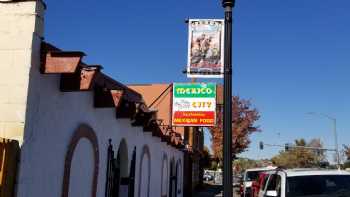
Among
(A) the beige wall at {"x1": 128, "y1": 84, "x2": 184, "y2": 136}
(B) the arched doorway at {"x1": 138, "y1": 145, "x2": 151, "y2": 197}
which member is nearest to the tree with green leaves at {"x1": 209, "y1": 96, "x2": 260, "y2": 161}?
(A) the beige wall at {"x1": 128, "y1": 84, "x2": 184, "y2": 136}

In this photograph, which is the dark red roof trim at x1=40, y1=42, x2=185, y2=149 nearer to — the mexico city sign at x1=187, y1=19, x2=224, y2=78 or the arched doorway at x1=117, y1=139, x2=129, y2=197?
the arched doorway at x1=117, y1=139, x2=129, y2=197

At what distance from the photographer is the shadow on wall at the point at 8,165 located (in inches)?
257

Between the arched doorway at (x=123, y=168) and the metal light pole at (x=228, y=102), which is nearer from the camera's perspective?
the metal light pole at (x=228, y=102)

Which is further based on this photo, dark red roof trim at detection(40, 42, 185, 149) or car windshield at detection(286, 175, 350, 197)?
car windshield at detection(286, 175, 350, 197)

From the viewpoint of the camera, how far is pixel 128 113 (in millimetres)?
12289

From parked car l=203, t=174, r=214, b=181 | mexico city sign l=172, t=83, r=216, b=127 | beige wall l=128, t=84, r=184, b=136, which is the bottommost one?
parked car l=203, t=174, r=214, b=181

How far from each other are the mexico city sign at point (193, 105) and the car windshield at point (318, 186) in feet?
28.0

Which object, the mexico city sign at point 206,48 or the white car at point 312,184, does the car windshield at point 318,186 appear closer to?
the white car at point 312,184

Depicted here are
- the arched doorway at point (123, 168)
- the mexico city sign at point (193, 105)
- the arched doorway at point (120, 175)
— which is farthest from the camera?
the mexico city sign at point (193, 105)

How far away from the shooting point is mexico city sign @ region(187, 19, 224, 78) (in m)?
8.01

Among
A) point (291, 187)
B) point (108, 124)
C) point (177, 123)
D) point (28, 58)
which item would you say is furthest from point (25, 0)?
point (177, 123)

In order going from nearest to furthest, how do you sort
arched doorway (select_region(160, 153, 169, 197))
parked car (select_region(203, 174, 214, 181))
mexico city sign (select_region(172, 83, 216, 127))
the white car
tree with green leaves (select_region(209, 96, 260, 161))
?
1. the white car
2. mexico city sign (select_region(172, 83, 216, 127))
3. arched doorway (select_region(160, 153, 169, 197))
4. tree with green leaves (select_region(209, 96, 260, 161))
5. parked car (select_region(203, 174, 214, 181))

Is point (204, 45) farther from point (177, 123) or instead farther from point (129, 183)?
point (177, 123)

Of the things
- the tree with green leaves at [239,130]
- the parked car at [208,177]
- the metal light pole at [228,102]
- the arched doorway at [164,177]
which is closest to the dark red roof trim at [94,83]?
the metal light pole at [228,102]
